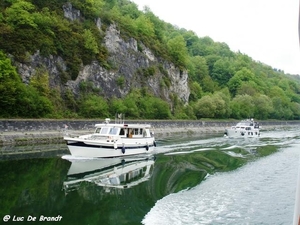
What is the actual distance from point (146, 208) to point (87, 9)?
47.2 m

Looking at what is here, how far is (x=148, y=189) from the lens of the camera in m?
16.8

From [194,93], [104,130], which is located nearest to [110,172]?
[104,130]

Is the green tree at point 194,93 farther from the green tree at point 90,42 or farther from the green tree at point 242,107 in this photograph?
the green tree at point 90,42

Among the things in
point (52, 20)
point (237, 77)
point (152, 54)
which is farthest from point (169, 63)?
point (237, 77)

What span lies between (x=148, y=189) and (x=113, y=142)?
8.26m

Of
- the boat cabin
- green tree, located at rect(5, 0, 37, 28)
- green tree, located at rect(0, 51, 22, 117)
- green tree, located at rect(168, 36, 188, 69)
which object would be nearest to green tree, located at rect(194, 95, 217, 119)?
green tree, located at rect(168, 36, 188, 69)

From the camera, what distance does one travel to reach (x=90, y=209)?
1312 centimetres

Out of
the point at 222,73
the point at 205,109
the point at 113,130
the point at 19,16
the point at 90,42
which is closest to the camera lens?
the point at 113,130

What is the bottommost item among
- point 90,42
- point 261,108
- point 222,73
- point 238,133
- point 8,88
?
point 238,133

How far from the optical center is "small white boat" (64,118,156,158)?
23328 millimetres

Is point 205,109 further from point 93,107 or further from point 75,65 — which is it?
point 75,65

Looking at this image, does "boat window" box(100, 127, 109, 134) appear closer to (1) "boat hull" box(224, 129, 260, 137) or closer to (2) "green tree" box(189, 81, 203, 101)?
(1) "boat hull" box(224, 129, 260, 137)

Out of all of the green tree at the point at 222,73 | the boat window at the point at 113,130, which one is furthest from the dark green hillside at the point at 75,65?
the green tree at the point at 222,73

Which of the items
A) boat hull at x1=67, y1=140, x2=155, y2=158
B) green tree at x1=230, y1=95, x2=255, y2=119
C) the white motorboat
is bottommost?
the white motorboat
